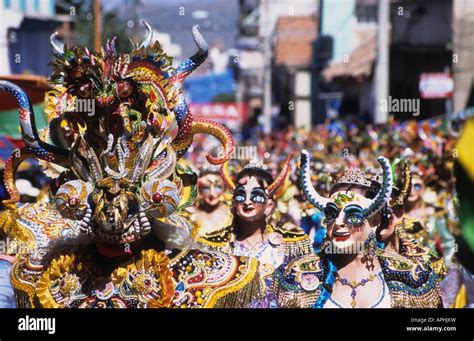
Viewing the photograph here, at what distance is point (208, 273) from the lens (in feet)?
20.5

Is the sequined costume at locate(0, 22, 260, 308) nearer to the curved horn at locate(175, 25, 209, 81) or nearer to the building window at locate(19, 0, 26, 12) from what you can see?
the curved horn at locate(175, 25, 209, 81)

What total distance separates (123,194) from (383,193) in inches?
59.7

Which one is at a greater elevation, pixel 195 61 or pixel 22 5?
pixel 22 5

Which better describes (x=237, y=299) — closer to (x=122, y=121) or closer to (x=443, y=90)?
(x=122, y=121)

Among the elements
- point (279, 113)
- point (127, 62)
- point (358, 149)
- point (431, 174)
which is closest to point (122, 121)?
point (127, 62)

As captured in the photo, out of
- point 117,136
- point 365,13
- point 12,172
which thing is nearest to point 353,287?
point 117,136

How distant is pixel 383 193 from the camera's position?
6.11 m

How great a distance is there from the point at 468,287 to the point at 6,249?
3468 millimetres

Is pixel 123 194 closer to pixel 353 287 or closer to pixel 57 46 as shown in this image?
pixel 57 46

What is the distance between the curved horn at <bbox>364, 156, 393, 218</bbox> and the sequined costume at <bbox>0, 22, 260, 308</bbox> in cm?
80

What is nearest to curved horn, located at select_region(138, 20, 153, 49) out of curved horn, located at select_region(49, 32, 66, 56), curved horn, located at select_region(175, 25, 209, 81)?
curved horn, located at select_region(175, 25, 209, 81)

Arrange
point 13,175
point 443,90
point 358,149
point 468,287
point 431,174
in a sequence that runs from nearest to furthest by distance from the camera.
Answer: point 13,175 < point 468,287 < point 431,174 < point 358,149 < point 443,90

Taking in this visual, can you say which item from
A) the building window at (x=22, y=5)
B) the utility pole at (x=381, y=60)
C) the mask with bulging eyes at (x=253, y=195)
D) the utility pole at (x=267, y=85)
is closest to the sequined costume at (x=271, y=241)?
the mask with bulging eyes at (x=253, y=195)

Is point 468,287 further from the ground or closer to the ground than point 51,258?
closer to the ground
